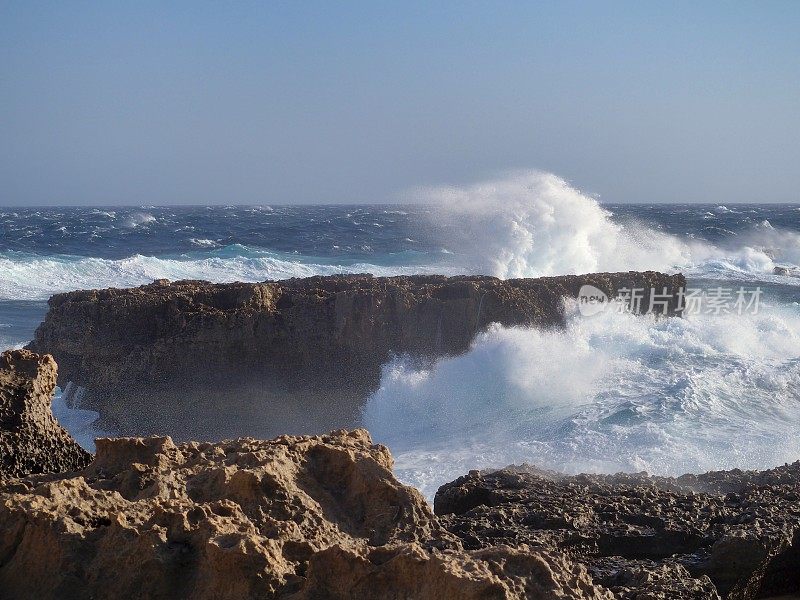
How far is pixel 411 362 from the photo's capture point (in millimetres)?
9344

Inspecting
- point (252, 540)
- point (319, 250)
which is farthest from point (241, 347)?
point (319, 250)

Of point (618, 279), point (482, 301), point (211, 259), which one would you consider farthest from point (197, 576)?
point (211, 259)

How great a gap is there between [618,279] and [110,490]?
9359mm

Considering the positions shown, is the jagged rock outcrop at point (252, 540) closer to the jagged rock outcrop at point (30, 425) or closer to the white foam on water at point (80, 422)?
the jagged rock outcrop at point (30, 425)

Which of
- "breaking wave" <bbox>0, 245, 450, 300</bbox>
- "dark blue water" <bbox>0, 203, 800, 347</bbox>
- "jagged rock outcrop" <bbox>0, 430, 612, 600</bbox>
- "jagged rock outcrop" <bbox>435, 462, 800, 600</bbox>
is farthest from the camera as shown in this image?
"breaking wave" <bbox>0, 245, 450, 300</bbox>

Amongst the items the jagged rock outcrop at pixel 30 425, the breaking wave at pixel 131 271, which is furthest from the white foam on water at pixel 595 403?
the breaking wave at pixel 131 271

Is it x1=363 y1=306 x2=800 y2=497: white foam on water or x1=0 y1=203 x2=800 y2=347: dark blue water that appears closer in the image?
x1=363 y1=306 x2=800 y2=497: white foam on water

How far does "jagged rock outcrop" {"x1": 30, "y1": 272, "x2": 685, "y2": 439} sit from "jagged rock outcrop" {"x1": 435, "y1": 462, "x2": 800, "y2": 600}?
5046 mm

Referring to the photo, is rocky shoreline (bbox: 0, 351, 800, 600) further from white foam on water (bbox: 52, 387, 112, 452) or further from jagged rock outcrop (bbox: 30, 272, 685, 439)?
white foam on water (bbox: 52, 387, 112, 452)

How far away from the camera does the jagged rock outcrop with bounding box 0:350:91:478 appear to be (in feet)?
10.2

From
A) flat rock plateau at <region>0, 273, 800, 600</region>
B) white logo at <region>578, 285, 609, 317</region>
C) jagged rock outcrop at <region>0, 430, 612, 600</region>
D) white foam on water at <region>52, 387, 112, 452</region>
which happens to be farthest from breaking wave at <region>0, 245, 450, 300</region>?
jagged rock outcrop at <region>0, 430, 612, 600</region>

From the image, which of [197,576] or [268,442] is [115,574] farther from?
[268,442]

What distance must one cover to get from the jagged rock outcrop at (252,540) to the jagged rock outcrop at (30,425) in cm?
34

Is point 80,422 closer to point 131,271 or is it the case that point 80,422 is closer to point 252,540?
point 252,540
